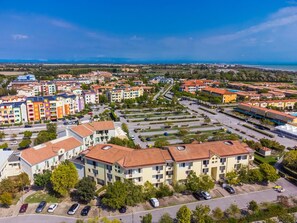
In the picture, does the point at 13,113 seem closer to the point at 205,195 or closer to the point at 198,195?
the point at 198,195

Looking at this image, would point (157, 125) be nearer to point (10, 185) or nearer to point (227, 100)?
point (10, 185)

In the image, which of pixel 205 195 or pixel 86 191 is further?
pixel 205 195

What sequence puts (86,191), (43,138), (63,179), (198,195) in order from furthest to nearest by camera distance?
(43,138)
(198,195)
(63,179)
(86,191)

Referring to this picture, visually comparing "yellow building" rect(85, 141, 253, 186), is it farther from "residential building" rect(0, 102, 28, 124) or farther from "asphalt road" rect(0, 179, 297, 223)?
"residential building" rect(0, 102, 28, 124)

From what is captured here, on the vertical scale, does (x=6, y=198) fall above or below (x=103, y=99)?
above

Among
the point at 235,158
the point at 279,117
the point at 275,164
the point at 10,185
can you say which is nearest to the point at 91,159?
the point at 10,185

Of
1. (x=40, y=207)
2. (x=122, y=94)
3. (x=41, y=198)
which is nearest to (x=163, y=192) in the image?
(x=40, y=207)
